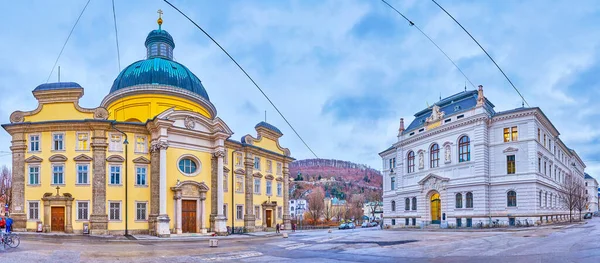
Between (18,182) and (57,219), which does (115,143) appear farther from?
(18,182)

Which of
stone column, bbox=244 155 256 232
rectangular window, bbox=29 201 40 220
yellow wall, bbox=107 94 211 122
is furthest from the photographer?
stone column, bbox=244 155 256 232

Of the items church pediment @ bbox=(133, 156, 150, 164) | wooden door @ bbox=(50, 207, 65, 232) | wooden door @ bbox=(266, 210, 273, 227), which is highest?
church pediment @ bbox=(133, 156, 150, 164)

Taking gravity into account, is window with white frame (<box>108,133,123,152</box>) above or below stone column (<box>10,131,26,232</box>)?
above

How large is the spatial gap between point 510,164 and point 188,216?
30986 mm

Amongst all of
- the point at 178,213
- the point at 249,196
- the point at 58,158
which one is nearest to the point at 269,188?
the point at 249,196

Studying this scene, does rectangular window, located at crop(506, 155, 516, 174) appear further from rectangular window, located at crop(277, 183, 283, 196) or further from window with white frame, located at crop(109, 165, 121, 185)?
window with white frame, located at crop(109, 165, 121, 185)

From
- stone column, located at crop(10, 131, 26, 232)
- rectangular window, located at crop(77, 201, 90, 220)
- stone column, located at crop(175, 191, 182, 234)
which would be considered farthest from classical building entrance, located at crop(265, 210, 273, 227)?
stone column, located at crop(10, 131, 26, 232)

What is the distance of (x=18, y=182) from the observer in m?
33.2

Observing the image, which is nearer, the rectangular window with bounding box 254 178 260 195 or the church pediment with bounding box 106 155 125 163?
the church pediment with bounding box 106 155 125 163

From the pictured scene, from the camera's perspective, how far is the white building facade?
40.3 m

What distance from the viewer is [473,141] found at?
4294cm

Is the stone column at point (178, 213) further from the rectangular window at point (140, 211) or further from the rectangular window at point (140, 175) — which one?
the rectangular window at point (140, 175)

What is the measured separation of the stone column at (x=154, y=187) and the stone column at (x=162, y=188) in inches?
14.2

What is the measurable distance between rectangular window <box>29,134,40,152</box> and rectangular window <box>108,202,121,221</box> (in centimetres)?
729
